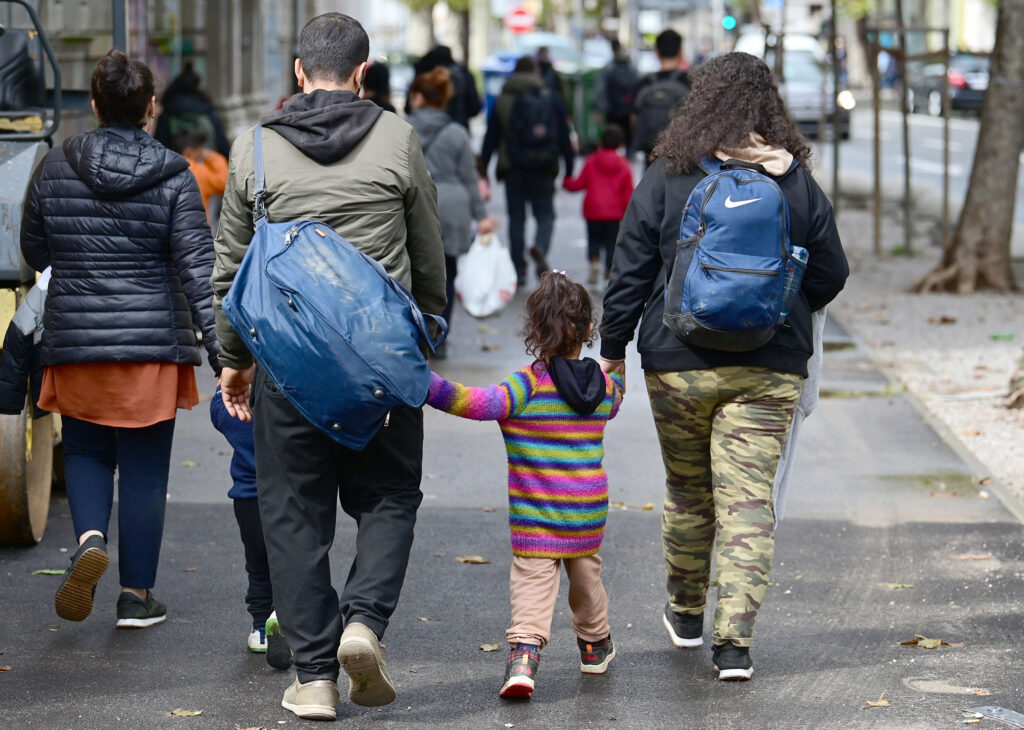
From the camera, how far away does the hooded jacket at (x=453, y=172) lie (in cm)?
988

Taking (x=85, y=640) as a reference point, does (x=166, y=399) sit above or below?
above

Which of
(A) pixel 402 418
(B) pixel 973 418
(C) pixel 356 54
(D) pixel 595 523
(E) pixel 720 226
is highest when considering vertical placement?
(C) pixel 356 54

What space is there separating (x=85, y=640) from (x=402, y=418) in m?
1.51

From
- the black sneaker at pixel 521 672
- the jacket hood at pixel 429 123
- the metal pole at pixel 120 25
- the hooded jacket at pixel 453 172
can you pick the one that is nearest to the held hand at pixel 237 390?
the black sneaker at pixel 521 672

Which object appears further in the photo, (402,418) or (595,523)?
(595,523)

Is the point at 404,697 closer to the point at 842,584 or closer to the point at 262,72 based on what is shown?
the point at 842,584

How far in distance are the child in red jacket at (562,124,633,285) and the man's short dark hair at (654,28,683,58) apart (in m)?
0.81

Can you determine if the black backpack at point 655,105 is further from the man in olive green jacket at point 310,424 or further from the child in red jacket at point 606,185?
the man in olive green jacket at point 310,424

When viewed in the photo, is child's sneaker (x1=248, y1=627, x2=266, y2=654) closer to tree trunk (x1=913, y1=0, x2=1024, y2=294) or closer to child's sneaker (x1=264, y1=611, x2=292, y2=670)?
child's sneaker (x1=264, y1=611, x2=292, y2=670)

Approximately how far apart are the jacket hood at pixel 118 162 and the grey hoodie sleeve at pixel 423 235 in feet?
3.54

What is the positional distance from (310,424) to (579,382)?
78 centimetres

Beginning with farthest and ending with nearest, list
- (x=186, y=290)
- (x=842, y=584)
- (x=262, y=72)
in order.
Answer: (x=262, y=72)
(x=842, y=584)
(x=186, y=290)

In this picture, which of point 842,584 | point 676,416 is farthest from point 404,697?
point 842,584

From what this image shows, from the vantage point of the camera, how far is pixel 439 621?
17.6 ft
